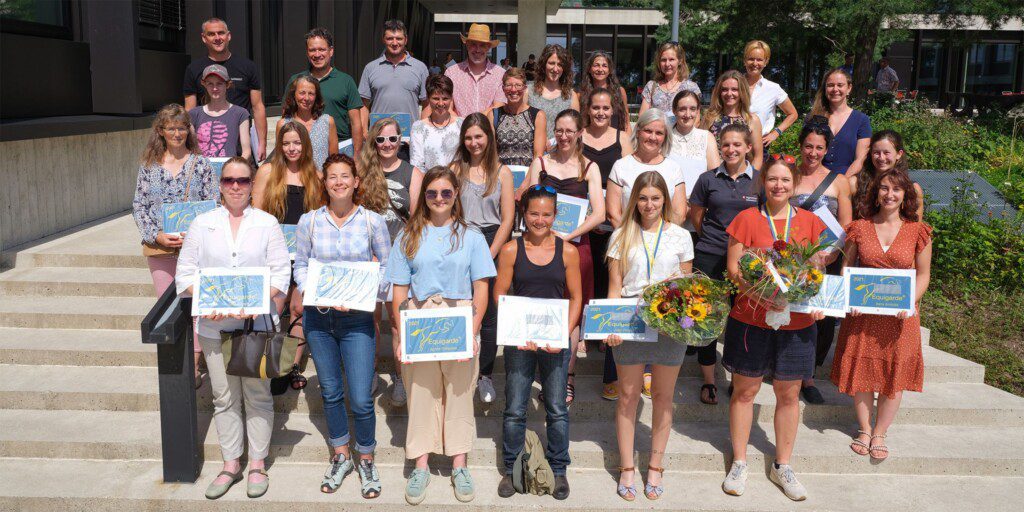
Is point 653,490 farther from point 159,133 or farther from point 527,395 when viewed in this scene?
point 159,133

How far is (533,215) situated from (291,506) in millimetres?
2333

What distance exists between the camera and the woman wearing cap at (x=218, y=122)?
6.59 m

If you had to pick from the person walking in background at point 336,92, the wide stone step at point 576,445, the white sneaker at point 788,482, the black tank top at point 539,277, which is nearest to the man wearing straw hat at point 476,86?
the person walking in background at point 336,92

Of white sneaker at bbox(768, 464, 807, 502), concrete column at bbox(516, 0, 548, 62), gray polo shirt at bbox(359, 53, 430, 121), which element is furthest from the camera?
concrete column at bbox(516, 0, 548, 62)

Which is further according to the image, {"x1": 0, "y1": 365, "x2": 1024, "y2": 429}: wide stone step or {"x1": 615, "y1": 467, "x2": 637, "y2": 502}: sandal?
{"x1": 0, "y1": 365, "x2": 1024, "y2": 429}: wide stone step

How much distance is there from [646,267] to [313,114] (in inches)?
125

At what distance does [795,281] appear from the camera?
4.53m

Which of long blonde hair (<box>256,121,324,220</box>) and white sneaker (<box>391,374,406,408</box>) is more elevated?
long blonde hair (<box>256,121,324,220</box>)

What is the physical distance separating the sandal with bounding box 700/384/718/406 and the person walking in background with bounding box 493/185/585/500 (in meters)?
1.46

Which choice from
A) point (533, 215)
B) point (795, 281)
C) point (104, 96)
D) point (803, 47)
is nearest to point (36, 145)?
point (104, 96)

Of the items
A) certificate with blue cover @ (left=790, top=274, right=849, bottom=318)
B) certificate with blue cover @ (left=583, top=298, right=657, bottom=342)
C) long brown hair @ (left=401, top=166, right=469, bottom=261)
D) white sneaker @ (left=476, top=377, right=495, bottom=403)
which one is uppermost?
long brown hair @ (left=401, top=166, right=469, bottom=261)

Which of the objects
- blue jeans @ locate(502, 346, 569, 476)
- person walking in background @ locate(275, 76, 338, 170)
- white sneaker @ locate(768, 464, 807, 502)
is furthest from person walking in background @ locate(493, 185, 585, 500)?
person walking in background @ locate(275, 76, 338, 170)

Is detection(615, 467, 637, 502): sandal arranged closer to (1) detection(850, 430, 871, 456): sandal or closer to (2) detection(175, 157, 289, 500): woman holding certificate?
(1) detection(850, 430, 871, 456): sandal

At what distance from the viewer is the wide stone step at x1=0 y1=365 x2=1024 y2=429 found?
19.2 feet
